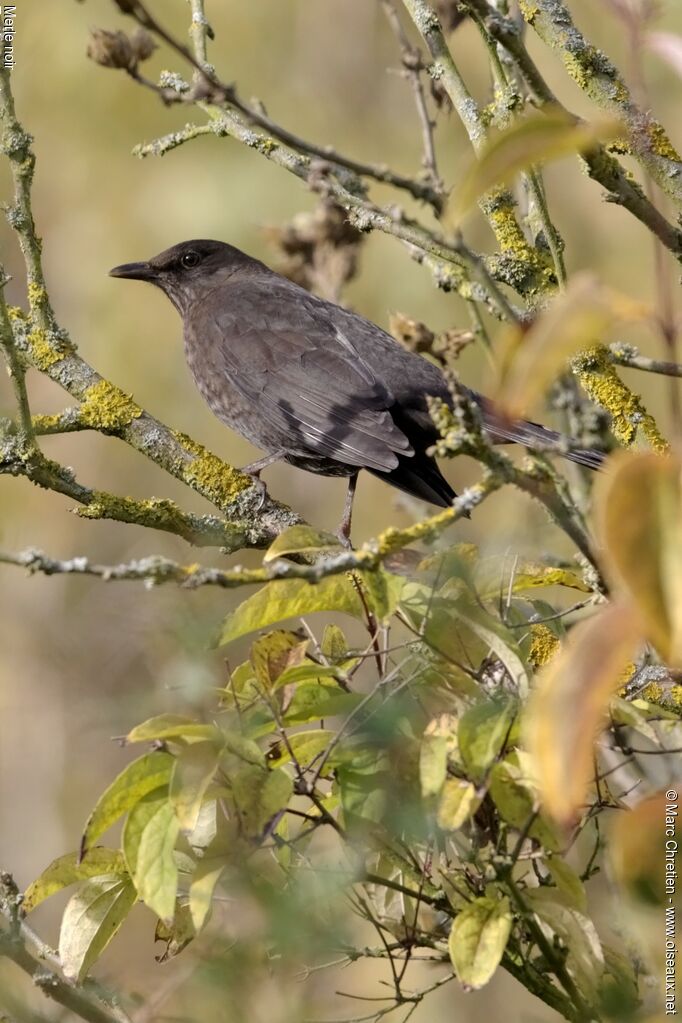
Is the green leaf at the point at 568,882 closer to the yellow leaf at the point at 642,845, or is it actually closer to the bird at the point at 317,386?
the yellow leaf at the point at 642,845

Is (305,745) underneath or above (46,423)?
underneath

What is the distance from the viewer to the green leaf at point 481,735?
1843mm

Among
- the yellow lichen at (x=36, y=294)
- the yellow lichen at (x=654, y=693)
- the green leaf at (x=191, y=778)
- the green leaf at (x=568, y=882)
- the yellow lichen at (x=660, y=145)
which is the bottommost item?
the green leaf at (x=568, y=882)

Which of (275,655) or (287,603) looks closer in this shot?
(275,655)

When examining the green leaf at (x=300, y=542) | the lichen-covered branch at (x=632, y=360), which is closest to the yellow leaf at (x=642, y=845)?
the green leaf at (x=300, y=542)

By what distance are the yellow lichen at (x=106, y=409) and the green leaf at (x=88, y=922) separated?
182 centimetres

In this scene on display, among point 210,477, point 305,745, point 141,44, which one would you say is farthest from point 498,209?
point 305,745

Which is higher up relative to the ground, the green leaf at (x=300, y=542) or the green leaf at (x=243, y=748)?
the green leaf at (x=300, y=542)

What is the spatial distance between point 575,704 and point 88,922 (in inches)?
46.2

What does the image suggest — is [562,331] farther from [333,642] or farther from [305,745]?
[333,642]

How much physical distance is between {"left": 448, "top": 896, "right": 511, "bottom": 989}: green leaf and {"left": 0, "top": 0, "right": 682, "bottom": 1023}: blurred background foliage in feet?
11.0

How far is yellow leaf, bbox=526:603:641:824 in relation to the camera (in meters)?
1.27

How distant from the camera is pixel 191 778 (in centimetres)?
185

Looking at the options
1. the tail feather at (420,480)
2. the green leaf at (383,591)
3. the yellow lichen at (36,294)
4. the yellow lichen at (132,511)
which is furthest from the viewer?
the tail feather at (420,480)
